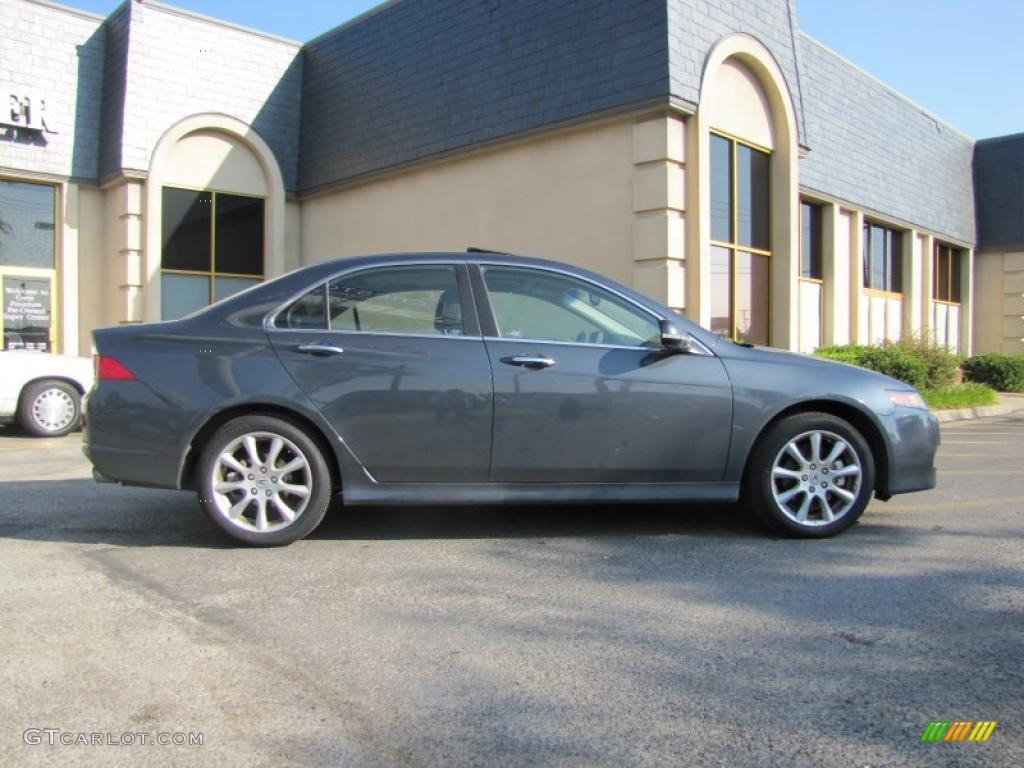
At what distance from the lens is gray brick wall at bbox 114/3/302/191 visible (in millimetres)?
13898

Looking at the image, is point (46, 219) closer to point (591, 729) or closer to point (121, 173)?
point (121, 173)

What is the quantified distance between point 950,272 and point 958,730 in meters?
21.5

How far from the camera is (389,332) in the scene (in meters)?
4.68

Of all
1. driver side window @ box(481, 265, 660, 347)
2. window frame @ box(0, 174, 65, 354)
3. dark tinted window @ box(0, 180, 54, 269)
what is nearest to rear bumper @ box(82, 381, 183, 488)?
driver side window @ box(481, 265, 660, 347)

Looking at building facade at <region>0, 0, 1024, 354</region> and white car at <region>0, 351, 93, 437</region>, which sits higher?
building facade at <region>0, 0, 1024, 354</region>

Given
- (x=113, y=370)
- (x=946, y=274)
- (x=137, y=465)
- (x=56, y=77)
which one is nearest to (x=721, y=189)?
(x=113, y=370)

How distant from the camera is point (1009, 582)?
13.2 ft

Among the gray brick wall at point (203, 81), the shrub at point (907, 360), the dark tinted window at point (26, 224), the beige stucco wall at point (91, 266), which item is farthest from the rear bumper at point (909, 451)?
the dark tinted window at point (26, 224)

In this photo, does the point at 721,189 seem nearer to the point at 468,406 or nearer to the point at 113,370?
the point at 468,406

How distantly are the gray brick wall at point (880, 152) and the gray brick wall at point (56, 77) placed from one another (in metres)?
12.2

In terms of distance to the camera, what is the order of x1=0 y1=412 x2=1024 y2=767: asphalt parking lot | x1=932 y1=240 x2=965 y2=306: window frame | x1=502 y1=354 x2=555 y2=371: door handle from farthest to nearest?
x1=932 y1=240 x2=965 y2=306: window frame, x1=502 y1=354 x2=555 y2=371: door handle, x1=0 y1=412 x2=1024 y2=767: asphalt parking lot

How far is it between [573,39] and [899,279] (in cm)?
1110

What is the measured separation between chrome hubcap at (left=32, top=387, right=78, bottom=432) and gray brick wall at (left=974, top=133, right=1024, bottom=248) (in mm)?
21418

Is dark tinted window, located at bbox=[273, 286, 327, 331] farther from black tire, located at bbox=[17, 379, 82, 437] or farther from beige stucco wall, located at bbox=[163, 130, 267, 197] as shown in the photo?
beige stucco wall, located at bbox=[163, 130, 267, 197]
